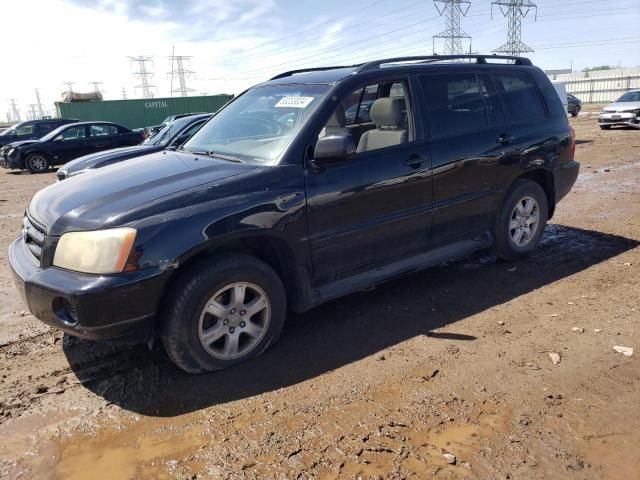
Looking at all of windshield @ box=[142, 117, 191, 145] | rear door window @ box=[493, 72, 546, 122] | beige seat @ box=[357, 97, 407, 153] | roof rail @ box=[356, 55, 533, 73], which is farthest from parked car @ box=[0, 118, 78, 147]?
rear door window @ box=[493, 72, 546, 122]

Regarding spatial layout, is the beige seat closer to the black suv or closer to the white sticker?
the black suv

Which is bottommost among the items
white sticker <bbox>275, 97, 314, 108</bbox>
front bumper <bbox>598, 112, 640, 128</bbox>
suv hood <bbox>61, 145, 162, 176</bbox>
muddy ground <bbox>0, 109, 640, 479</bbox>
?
muddy ground <bbox>0, 109, 640, 479</bbox>

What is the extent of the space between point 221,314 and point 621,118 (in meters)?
21.2

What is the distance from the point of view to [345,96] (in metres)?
4.03

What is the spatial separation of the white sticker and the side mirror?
1.56ft

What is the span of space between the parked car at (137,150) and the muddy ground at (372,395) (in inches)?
162

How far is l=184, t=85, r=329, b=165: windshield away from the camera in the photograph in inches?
151

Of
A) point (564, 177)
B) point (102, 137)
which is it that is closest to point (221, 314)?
point (564, 177)

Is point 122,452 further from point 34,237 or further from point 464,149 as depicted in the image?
point 464,149

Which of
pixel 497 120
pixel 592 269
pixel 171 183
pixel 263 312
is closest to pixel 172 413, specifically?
pixel 263 312

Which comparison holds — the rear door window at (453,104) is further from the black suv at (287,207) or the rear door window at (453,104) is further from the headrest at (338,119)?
the headrest at (338,119)

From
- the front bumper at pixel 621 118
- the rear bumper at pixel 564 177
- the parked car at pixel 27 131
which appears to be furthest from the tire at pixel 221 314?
the front bumper at pixel 621 118

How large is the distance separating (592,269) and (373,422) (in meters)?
3.36

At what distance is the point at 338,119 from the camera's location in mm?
4121
